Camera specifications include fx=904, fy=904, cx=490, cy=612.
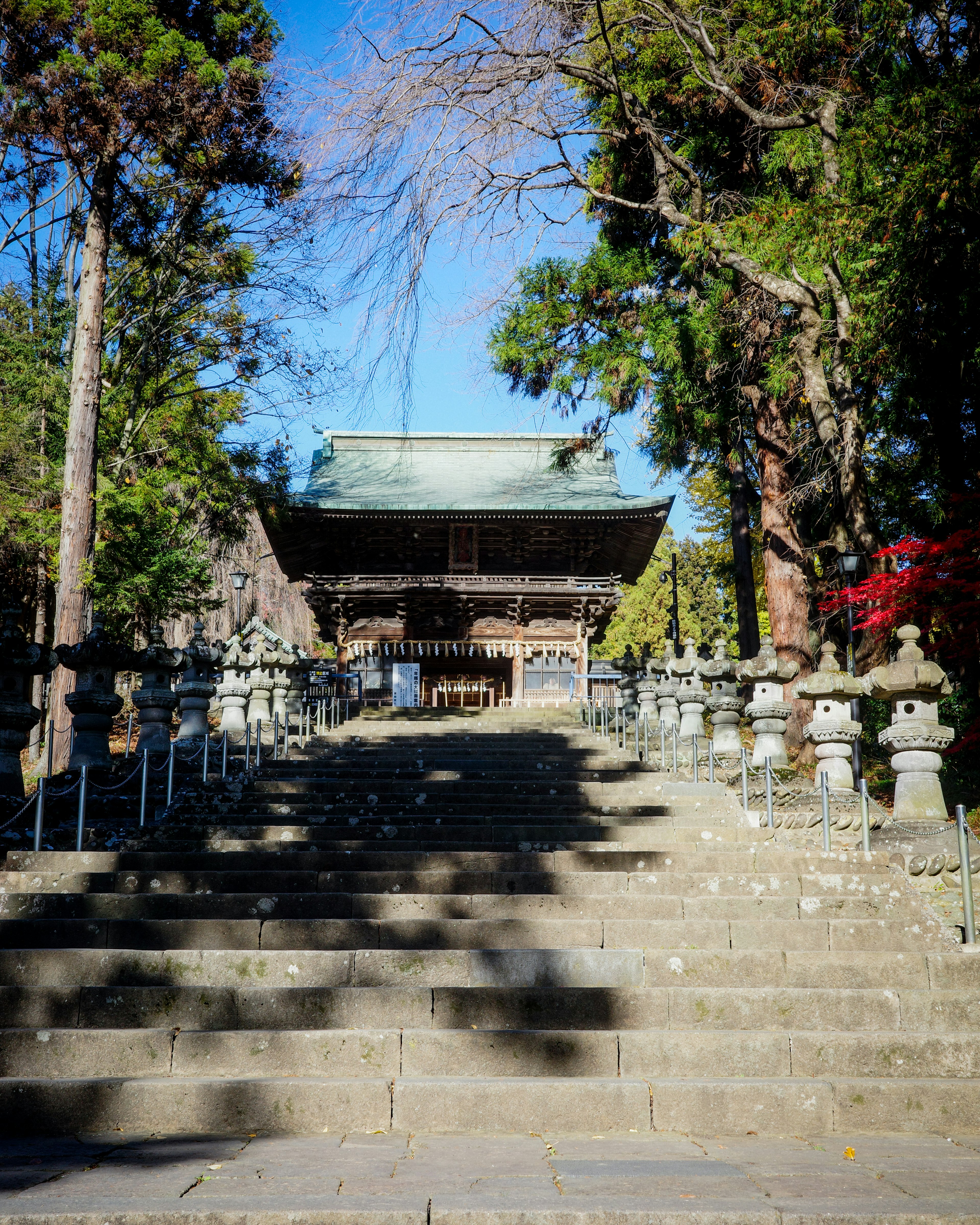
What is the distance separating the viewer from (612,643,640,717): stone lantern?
1415 cm

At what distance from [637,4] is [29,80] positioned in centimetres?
820

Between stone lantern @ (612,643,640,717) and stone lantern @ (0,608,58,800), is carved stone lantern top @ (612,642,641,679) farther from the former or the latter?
stone lantern @ (0,608,58,800)

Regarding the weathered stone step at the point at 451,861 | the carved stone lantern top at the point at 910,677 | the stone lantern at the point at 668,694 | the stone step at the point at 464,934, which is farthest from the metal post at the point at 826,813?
the stone lantern at the point at 668,694

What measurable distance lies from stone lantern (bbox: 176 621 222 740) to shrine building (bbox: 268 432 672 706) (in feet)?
28.0

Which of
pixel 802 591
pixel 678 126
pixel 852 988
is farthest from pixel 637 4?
pixel 852 988

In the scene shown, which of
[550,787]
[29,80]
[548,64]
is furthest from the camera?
[29,80]

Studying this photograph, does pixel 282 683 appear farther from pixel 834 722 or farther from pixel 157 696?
pixel 834 722

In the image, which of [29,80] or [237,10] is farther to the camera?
[237,10]

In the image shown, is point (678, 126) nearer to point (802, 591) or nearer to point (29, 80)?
point (802, 591)

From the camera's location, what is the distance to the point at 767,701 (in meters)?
9.16

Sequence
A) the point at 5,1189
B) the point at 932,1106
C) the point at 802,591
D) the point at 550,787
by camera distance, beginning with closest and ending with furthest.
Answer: the point at 5,1189, the point at 932,1106, the point at 550,787, the point at 802,591

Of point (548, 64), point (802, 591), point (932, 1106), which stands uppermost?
point (548, 64)

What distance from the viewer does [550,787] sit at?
964cm

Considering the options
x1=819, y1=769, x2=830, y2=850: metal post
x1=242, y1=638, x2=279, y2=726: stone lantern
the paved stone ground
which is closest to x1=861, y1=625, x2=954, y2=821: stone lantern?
x1=819, y1=769, x2=830, y2=850: metal post
